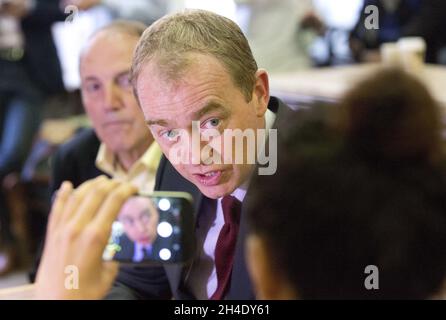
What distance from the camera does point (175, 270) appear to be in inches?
37.9

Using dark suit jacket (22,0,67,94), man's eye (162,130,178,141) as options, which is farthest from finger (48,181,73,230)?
dark suit jacket (22,0,67,94)

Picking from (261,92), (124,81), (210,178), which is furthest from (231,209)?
(124,81)

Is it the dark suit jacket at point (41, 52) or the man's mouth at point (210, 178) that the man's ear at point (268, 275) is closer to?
the man's mouth at point (210, 178)

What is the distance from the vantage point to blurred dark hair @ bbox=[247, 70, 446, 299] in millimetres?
598

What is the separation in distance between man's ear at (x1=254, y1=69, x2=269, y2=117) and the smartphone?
0.46ft

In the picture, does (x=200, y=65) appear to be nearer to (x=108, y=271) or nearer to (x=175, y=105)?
(x=175, y=105)

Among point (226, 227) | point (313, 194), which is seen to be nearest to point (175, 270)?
point (226, 227)

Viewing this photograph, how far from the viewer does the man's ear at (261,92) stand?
0.90 m

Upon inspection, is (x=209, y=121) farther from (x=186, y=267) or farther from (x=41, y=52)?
(x=41, y=52)

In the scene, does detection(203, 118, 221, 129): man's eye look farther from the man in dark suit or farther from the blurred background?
the blurred background

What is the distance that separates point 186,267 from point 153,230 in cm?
9

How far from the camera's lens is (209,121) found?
0.88 m

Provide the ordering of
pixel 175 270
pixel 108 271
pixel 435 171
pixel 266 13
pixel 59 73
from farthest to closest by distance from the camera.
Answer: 1. pixel 59 73
2. pixel 266 13
3. pixel 175 270
4. pixel 108 271
5. pixel 435 171
